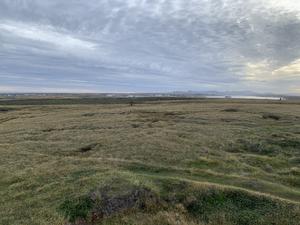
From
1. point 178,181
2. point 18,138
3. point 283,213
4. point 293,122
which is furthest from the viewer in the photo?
point 293,122

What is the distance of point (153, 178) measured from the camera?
21672 millimetres

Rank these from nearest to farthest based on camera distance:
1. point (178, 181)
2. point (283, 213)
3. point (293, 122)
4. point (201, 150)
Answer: point (283, 213)
point (178, 181)
point (201, 150)
point (293, 122)

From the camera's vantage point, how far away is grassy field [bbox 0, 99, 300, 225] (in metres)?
17.2

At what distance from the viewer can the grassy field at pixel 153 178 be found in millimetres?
17172

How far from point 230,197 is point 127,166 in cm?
942

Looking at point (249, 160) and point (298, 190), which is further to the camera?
point (249, 160)

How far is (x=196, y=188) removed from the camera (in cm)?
1962

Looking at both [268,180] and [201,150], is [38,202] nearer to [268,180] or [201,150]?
[268,180]

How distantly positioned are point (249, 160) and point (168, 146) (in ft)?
25.8

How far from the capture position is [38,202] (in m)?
18.8

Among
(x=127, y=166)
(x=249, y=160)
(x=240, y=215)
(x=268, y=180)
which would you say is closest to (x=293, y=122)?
(x=249, y=160)

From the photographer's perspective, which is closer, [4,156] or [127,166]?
[127,166]

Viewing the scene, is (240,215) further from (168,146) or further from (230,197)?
(168,146)

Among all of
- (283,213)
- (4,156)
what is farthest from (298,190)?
(4,156)
